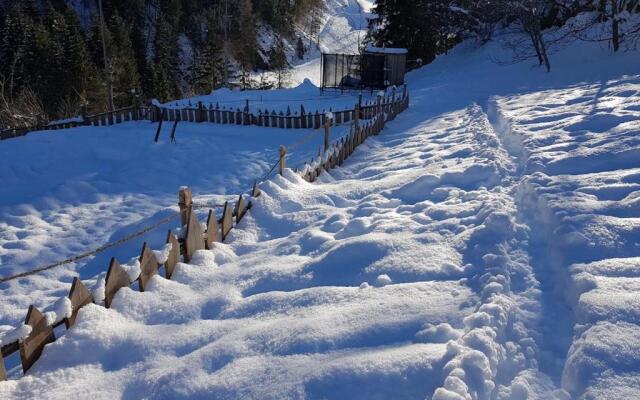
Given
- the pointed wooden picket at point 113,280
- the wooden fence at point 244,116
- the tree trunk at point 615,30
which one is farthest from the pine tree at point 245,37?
the pointed wooden picket at point 113,280

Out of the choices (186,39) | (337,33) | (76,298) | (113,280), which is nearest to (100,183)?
(113,280)

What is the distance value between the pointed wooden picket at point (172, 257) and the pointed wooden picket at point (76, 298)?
2.22 feet

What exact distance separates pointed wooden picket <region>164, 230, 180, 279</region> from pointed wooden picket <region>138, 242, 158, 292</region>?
0.11m

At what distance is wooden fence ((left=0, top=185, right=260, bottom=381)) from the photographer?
262cm

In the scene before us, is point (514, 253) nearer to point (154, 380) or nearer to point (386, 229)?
point (386, 229)

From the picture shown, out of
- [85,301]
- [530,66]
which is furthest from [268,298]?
[530,66]

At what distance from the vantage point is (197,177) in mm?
9375

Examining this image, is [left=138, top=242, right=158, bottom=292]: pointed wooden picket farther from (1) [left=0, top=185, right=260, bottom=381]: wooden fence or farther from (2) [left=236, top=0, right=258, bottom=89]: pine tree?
(2) [left=236, top=0, right=258, bottom=89]: pine tree

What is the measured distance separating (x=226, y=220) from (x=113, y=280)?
1447mm

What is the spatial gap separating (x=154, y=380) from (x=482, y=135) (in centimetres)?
645

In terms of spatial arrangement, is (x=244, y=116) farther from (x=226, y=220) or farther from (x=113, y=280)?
(x=113, y=280)

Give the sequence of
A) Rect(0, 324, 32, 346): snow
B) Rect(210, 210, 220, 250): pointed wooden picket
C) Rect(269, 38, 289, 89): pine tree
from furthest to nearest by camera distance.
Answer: Rect(269, 38, 289, 89): pine tree, Rect(210, 210, 220, 250): pointed wooden picket, Rect(0, 324, 32, 346): snow

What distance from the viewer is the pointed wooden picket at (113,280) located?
3.14 meters

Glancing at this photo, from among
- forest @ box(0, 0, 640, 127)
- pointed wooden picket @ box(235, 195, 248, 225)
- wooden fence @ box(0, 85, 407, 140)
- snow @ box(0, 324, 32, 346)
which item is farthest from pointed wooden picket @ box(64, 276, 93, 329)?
forest @ box(0, 0, 640, 127)
